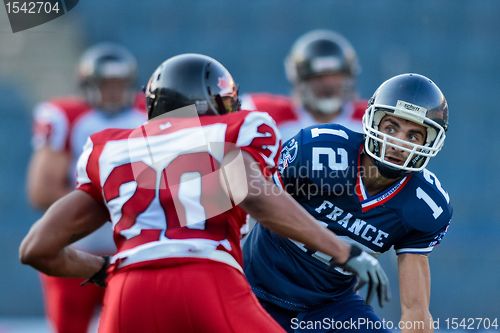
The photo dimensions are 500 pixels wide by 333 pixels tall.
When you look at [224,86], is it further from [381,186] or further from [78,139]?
[78,139]

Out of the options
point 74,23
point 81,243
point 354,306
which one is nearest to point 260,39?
point 74,23

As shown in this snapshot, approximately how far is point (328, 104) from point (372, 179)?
2.31 metres

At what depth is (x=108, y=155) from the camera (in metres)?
2.91

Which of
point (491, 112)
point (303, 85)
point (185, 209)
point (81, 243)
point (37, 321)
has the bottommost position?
point (37, 321)

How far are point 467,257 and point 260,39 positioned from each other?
352 cm

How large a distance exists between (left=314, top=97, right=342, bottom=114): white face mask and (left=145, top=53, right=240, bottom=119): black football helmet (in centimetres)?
269

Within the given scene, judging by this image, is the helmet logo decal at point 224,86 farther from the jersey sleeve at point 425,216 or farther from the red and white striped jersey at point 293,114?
the red and white striped jersey at point 293,114

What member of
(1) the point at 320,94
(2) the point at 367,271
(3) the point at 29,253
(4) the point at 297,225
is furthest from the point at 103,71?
(2) the point at 367,271

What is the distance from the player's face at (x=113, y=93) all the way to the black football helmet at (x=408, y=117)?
2.79m

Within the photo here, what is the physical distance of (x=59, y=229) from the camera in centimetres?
290

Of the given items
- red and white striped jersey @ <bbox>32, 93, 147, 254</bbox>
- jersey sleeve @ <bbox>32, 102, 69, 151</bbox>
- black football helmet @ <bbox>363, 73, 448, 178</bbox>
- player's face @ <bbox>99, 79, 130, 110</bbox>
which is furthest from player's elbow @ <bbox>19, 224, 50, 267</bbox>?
player's face @ <bbox>99, 79, 130, 110</bbox>

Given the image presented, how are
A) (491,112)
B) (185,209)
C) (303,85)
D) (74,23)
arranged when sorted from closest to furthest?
(185,209), (303,85), (491,112), (74,23)

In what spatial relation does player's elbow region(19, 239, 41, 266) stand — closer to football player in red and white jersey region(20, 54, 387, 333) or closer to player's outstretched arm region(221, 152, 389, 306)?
football player in red and white jersey region(20, 54, 387, 333)

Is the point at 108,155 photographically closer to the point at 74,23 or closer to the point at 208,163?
the point at 208,163
